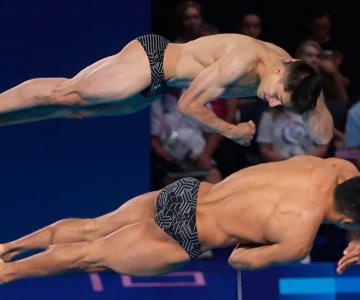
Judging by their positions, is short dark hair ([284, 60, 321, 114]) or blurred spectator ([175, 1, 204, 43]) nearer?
short dark hair ([284, 60, 321, 114])

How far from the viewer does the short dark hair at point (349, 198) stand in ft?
18.1

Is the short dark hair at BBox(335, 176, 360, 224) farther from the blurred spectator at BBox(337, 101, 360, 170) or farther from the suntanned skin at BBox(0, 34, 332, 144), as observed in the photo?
the blurred spectator at BBox(337, 101, 360, 170)

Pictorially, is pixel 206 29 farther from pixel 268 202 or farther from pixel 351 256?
pixel 351 256

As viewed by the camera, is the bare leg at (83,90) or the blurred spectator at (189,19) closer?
the bare leg at (83,90)

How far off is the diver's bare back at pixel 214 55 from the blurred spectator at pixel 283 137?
5.14 ft

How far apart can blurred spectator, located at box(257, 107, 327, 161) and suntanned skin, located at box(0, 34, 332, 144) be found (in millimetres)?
1538

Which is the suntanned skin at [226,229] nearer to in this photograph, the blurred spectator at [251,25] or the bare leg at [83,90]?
the bare leg at [83,90]

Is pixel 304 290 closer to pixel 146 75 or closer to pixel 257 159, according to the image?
pixel 257 159

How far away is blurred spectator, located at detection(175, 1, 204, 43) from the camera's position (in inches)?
311

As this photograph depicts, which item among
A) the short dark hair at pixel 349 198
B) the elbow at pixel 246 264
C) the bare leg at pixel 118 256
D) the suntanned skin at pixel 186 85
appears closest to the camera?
the short dark hair at pixel 349 198

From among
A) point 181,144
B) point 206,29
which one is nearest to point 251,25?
point 206,29

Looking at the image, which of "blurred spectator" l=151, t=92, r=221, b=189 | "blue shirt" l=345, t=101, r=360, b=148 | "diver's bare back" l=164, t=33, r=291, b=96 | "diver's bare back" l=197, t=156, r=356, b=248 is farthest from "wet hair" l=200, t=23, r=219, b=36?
"diver's bare back" l=197, t=156, r=356, b=248

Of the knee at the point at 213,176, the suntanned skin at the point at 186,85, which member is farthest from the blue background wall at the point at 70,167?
the suntanned skin at the point at 186,85

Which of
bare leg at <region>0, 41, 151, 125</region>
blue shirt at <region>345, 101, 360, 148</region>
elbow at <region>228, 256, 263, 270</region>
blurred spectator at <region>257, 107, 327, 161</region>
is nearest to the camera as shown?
elbow at <region>228, 256, 263, 270</region>
